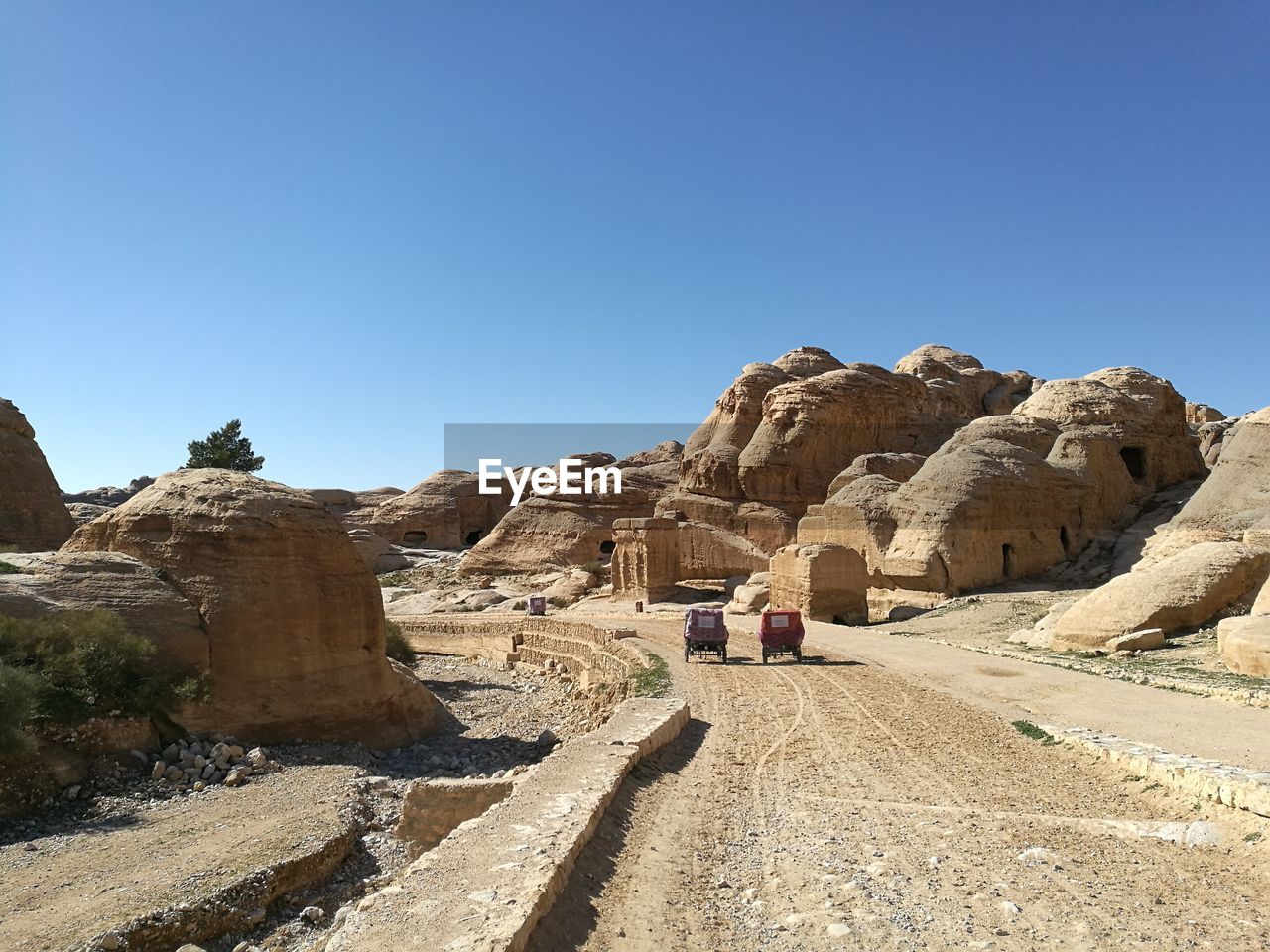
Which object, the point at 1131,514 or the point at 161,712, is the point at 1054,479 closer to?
the point at 1131,514

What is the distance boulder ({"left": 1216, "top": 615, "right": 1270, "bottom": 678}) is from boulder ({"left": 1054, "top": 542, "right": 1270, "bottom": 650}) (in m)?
2.80

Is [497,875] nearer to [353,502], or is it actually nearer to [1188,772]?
[1188,772]

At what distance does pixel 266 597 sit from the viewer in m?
12.4

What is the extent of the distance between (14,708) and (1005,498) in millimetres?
23594

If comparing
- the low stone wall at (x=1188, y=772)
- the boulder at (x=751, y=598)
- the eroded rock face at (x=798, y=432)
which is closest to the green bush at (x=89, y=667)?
the low stone wall at (x=1188, y=772)

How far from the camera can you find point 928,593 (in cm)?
2422

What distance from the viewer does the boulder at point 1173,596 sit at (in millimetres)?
15633

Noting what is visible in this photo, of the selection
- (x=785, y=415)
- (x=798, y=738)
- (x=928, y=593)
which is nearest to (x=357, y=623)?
(x=798, y=738)

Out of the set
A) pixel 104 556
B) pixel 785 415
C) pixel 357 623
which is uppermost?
pixel 785 415

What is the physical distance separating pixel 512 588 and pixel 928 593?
20.0 meters

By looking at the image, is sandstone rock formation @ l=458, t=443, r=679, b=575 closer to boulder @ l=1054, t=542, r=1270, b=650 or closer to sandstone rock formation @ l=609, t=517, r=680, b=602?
sandstone rock formation @ l=609, t=517, r=680, b=602

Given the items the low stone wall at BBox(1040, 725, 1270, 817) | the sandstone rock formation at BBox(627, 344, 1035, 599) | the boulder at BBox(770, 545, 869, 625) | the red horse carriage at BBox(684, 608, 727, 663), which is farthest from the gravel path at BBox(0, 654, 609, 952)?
the sandstone rock formation at BBox(627, 344, 1035, 599)

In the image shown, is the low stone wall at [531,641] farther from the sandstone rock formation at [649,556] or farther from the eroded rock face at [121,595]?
the eroded rock face at [121,595]


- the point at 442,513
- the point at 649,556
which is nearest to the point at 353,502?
the point at 442,513
